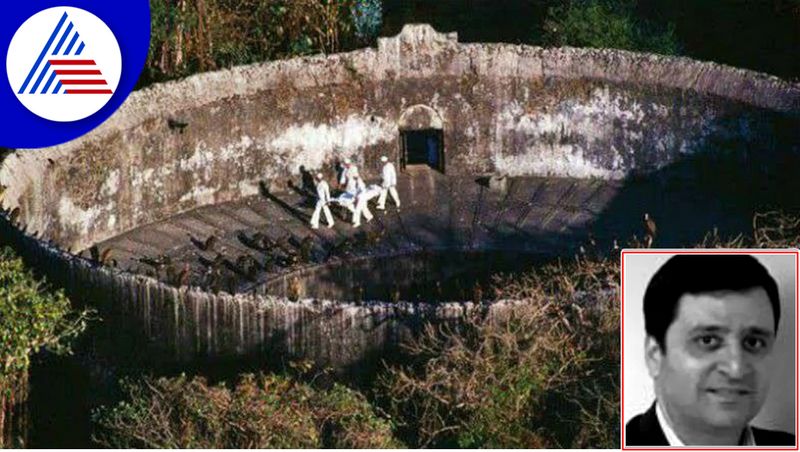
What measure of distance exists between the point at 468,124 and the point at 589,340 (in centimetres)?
1329

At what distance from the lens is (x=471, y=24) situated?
2120 inches

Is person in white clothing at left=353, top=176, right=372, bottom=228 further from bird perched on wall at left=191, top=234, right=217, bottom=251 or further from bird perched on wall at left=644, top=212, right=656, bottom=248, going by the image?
bird perched on wall at left=644, top=212, right=656, bottom=248

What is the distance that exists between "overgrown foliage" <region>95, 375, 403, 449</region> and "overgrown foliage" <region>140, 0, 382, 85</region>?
15.1 metres

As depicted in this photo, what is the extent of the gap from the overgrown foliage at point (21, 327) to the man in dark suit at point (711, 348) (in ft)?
35.2

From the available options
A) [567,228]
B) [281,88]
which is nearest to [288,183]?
[281,88]

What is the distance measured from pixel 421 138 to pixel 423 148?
23 centimetres

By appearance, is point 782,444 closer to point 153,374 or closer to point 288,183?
point 153,374

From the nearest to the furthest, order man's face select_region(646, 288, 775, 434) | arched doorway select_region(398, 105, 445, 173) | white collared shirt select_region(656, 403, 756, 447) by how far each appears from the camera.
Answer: man's face select_region(646, 288, 775, 434), white collared shirt select_region(656, 403, 756, 447), arched doorway select_region(398, 105, 445, 173)

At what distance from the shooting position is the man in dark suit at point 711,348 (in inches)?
1090

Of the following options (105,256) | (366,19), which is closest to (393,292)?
(105,256)

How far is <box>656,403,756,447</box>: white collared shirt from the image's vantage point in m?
28.5

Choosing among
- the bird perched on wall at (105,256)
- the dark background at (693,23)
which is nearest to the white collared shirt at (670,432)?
the bird perched on wall at (105,256)

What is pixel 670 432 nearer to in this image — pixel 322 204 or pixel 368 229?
pixel 368 229

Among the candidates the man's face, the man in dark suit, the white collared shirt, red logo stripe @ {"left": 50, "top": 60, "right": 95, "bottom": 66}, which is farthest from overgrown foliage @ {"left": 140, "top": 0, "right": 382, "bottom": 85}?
the man's face
